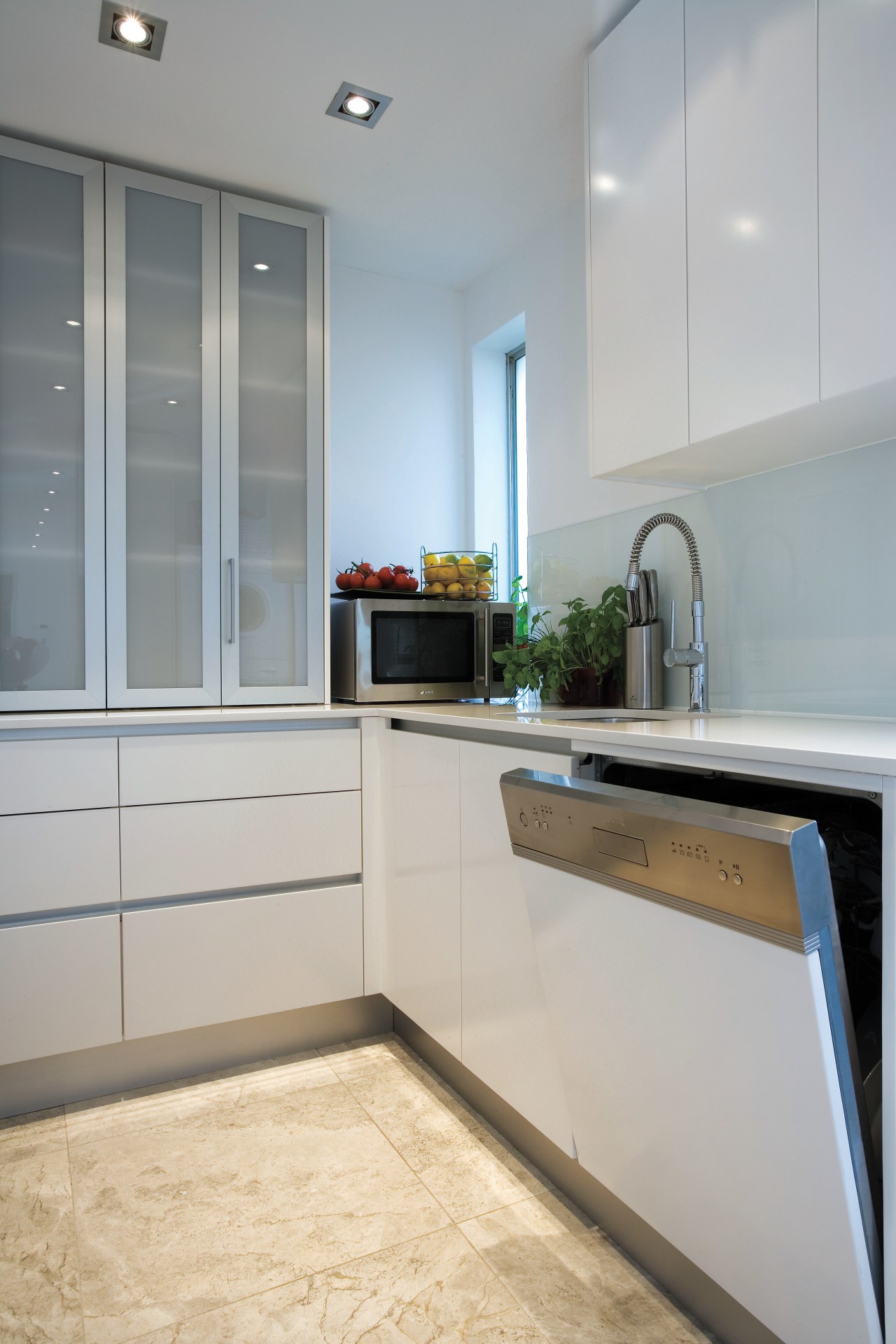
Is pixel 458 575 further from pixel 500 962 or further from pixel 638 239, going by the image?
pixel 500 962

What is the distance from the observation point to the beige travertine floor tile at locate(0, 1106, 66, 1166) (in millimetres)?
1740

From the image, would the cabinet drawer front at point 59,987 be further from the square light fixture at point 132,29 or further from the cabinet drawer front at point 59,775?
the square light fixture at point 132,29

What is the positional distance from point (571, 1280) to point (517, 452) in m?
2.51

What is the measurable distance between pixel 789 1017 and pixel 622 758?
1.63 ft

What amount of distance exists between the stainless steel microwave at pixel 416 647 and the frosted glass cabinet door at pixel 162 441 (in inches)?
14.9

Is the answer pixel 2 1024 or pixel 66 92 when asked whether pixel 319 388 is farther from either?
pixel 2 1024

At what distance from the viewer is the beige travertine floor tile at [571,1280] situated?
124cm

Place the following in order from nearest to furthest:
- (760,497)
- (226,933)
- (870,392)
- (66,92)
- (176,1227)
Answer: (870,392) < (176,1227) < (760,497) < (66,92) < (226,933)

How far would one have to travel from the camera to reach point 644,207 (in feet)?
5.45

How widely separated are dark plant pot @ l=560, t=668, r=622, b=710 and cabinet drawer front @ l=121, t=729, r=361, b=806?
0.58 meters

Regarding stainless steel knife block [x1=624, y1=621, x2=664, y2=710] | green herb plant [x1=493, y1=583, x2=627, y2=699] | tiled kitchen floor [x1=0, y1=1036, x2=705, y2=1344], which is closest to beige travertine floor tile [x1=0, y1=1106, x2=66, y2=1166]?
tiled kitchen floor [x1=0, y1=1036, x2=705, y2=1344]

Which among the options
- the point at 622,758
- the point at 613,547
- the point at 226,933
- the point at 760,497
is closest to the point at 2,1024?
the point at 226,933

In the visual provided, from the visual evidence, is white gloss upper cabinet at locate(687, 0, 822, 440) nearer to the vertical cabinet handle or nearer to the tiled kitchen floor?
the vertical cabinet handle

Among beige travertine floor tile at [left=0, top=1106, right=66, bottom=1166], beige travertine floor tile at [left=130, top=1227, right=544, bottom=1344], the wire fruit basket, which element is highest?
the wire fruit basket
